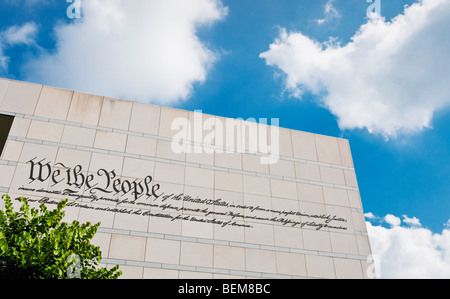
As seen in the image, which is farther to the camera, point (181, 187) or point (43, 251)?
point (181, 187)

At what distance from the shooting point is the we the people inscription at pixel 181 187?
1723 centimetres

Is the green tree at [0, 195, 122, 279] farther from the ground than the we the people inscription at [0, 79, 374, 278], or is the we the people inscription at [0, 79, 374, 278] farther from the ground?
the we the people inscription at [0, 79, 374, 278]

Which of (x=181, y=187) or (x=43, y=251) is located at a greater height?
(x=181, y=187)

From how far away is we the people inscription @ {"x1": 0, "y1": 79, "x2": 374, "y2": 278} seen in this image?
17234 mm

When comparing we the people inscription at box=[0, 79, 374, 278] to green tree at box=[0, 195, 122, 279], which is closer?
green tree at box=[0, 195, 122, 279]

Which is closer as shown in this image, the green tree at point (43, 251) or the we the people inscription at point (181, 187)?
the green tree at point (43, 251)

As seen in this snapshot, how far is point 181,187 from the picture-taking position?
62.5 feet

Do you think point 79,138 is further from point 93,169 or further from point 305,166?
point 305,166

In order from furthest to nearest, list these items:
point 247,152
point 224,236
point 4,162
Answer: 1. point 247,152
2. point 224,236
3. point 4,162

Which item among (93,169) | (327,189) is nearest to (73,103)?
(93,169)

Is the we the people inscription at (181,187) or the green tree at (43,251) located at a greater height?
the we the people inscription at (181,187)
